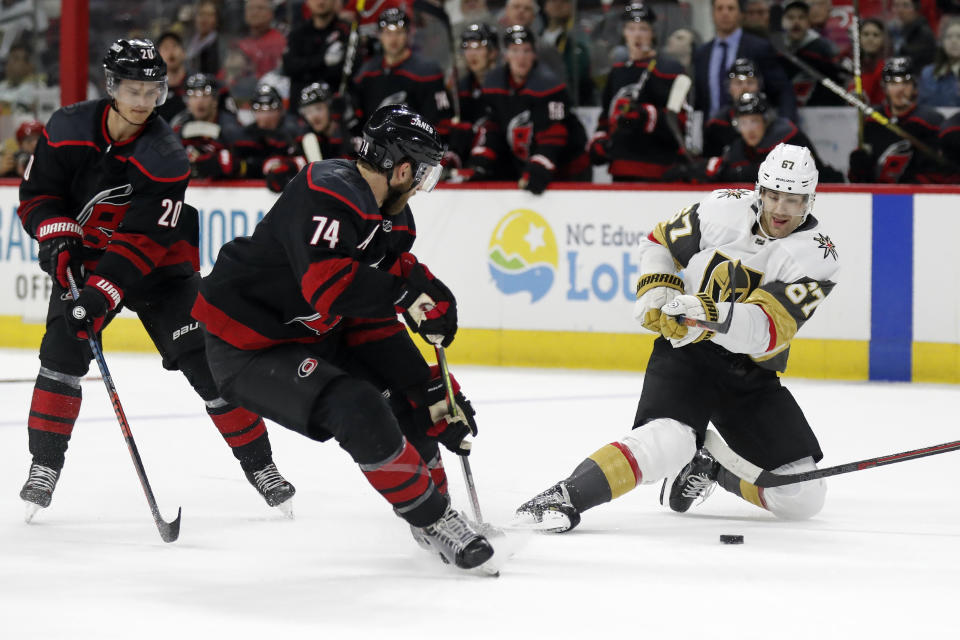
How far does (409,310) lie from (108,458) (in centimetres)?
198

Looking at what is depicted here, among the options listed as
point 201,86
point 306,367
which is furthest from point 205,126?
point 306,367

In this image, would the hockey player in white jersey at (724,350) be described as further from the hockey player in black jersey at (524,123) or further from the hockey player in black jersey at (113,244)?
the hockey player in black jersey at (524,123)

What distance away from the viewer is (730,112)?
714 centimetres

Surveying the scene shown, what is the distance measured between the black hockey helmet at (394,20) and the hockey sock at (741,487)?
4.33 meters

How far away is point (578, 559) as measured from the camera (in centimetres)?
325

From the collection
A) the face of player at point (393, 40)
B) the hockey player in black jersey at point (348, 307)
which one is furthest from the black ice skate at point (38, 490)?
the face of player at point (393, 40)

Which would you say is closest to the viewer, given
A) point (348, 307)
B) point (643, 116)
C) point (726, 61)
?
point (348, 307)

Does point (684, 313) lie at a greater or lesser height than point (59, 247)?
lesser

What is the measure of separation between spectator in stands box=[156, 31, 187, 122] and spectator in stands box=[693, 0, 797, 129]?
307 centimetres

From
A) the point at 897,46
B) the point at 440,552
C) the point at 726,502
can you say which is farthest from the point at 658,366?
the point at 897,46

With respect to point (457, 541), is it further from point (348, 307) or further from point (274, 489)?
point (274, 489)

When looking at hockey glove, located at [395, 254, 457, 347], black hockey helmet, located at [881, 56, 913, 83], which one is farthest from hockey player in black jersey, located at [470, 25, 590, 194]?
hockey glove, located at [395, 254, 457, 347]

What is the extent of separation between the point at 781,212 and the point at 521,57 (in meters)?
3.83

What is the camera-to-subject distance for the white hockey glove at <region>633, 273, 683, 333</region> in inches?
140
